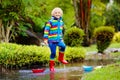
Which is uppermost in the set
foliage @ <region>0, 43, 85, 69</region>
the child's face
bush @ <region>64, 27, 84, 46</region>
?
the child's face

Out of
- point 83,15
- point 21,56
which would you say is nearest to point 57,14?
point 21,56

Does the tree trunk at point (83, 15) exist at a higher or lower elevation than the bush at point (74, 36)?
higher

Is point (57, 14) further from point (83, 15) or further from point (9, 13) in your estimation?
point (83, 15)

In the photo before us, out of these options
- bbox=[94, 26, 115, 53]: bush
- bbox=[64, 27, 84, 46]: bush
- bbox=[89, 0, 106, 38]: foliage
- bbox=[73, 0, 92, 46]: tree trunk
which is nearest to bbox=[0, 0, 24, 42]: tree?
bbox=[64, 27, 84, 46]: bush

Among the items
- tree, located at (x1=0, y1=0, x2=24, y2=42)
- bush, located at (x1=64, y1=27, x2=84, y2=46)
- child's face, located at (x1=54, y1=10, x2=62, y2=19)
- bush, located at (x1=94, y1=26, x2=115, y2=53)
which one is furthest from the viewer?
bush, located at (x1=64, y1=27, x2=84, y2=46)

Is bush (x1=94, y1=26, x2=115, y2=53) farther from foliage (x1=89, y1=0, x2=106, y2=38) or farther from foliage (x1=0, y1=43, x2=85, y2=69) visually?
foliage (x1=89, y1=0, x2=106, y2=38)

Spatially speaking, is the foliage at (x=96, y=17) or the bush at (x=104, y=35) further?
the foliage at (x=96, y=17)

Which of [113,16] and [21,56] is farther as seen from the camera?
[113,16]

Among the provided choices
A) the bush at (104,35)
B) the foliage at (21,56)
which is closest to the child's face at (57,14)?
the foliage at (21,56)

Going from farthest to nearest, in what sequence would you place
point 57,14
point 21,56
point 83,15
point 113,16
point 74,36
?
1. point 113,16
2. point 83,15
3. point 74,36
4. point 21,56
5. point 57,14

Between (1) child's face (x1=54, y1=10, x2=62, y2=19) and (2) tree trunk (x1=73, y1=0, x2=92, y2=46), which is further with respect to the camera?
(2) tree trunk (x1=73, y1=0, x2=92, y2=46)

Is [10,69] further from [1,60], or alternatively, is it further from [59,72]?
[59,72]

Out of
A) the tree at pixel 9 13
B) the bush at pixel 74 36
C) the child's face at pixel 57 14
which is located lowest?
the bush at pixel 74 36

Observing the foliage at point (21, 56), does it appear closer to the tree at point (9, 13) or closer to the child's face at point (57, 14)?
the child's face at point (57, 14)
